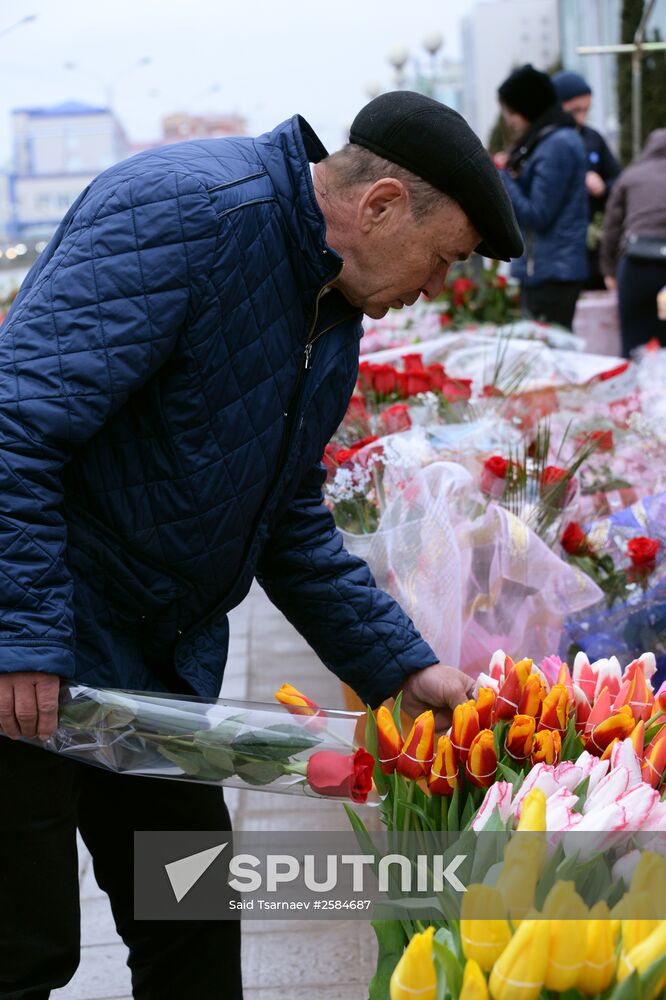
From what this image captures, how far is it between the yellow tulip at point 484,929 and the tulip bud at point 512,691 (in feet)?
1.88

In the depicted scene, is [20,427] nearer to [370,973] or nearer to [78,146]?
[370,973]

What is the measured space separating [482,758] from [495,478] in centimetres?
145

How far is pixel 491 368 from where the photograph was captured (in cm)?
461

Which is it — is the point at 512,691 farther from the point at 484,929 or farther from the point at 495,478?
the point at 495,478

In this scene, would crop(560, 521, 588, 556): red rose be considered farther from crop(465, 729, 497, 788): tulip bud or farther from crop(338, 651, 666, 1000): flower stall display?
crop(465, 729, 497, 788): tulip bud

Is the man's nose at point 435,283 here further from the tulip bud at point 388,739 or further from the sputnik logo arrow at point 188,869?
the sputnik logo arrow at point 188,869

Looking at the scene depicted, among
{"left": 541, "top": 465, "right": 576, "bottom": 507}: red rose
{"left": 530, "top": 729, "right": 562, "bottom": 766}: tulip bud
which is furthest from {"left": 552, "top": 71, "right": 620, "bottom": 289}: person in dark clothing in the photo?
{"left": 530, "top": 729, "right": 562, "bottom": 766}: tulip bud

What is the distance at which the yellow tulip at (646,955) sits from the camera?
3.65 ft

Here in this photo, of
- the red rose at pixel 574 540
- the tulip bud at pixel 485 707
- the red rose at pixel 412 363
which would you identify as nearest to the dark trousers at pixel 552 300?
the red rose at pixel 412 363

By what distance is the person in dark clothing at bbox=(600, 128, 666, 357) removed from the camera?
6.77 meters

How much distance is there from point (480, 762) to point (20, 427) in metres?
0.72

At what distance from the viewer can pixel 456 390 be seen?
390 centimetres

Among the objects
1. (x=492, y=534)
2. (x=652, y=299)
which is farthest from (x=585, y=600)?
(x=652, y=299)

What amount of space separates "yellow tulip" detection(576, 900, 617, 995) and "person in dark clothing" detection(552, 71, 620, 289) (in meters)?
7.08
